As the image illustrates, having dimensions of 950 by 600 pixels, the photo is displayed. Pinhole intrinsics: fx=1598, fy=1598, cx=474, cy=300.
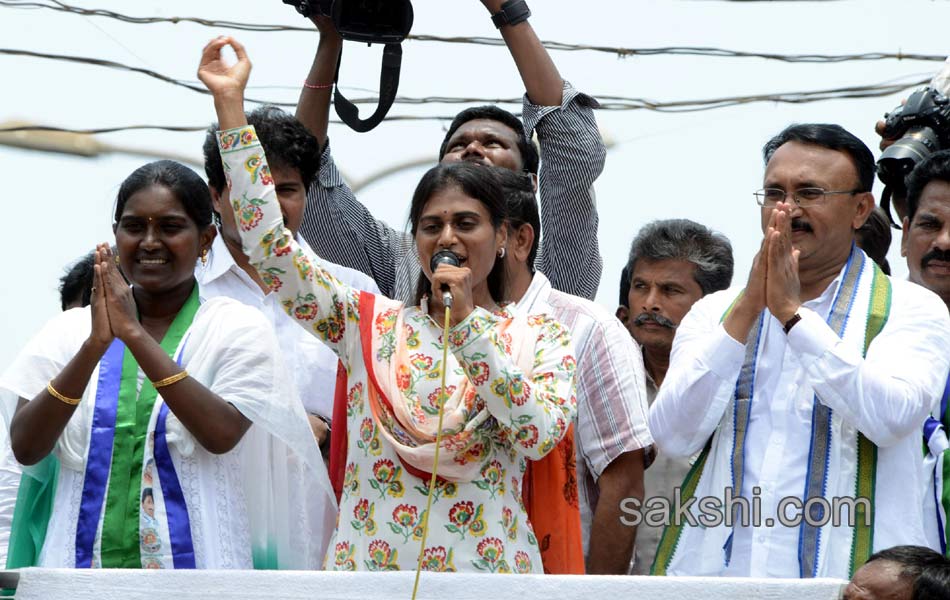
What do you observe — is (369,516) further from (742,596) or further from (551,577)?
(742,596)

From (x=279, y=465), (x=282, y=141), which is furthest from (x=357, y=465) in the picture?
(x=282, y=141)

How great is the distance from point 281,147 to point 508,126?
0.65 meters

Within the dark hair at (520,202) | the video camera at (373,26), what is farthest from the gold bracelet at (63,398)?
the video camera at (373,26)

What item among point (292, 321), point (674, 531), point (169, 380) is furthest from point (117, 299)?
point (674, 531)

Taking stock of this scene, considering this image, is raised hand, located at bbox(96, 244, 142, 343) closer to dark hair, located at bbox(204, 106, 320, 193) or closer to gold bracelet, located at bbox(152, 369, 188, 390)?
gold bracelet, located at bbox(152, 369, 188, 390)

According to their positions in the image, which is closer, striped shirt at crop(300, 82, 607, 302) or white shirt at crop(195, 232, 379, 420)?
white shirt at crop(195, 232, 379, 420)

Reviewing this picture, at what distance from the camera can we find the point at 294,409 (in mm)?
3600

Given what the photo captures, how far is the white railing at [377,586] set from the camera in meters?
2.89

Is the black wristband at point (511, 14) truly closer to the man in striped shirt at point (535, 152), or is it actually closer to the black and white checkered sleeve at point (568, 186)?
the man in striped shirt at point (535, 152)

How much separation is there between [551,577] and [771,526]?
2.16ft

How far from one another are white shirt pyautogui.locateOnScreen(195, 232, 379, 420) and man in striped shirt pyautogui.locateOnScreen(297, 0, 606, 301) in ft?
0.83

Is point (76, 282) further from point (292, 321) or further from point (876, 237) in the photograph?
point (876, 237)

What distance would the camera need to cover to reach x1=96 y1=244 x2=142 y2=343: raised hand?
338 cm

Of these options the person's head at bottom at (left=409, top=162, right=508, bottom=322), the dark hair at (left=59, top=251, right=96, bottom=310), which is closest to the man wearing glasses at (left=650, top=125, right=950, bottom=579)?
the person's head at bottom at (left=409, top=162, right=508, bottom=322)
